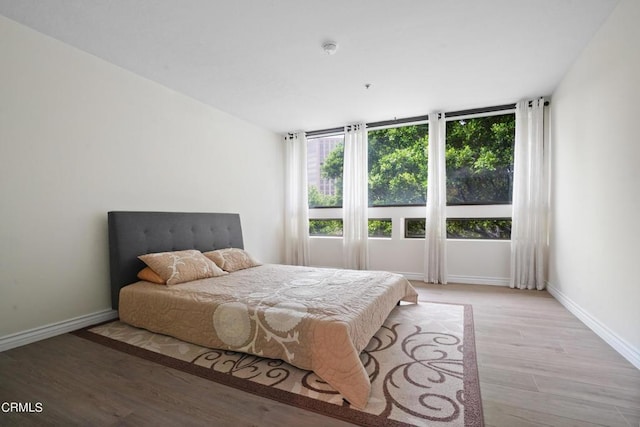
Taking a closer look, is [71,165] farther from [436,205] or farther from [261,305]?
[436,205]

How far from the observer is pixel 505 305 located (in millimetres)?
3289

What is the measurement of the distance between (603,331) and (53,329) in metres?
4.56

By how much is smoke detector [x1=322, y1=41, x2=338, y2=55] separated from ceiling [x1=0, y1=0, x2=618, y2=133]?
0.12 ft

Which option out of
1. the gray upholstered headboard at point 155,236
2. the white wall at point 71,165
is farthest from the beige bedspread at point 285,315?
the white wall at point 71,165

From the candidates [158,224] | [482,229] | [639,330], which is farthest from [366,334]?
[482,229]

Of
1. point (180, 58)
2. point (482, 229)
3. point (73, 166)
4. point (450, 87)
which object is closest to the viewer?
point (73, 166)

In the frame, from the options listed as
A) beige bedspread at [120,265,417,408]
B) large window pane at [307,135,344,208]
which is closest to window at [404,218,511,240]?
large window pane at [307,135,344,208]

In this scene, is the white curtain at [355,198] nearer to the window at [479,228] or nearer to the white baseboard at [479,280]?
the window at [479,228]

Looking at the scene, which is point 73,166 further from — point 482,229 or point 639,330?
point 482,229

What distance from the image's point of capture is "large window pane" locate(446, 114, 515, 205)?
4.27 metres

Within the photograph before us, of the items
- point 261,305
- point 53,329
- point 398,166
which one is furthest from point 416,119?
point 53,329

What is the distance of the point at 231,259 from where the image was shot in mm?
3539

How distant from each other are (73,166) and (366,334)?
114 inches

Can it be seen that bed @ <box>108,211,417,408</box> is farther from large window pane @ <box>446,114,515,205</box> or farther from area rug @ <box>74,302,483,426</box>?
large window pane @ <box>446,114,515,205</box>
